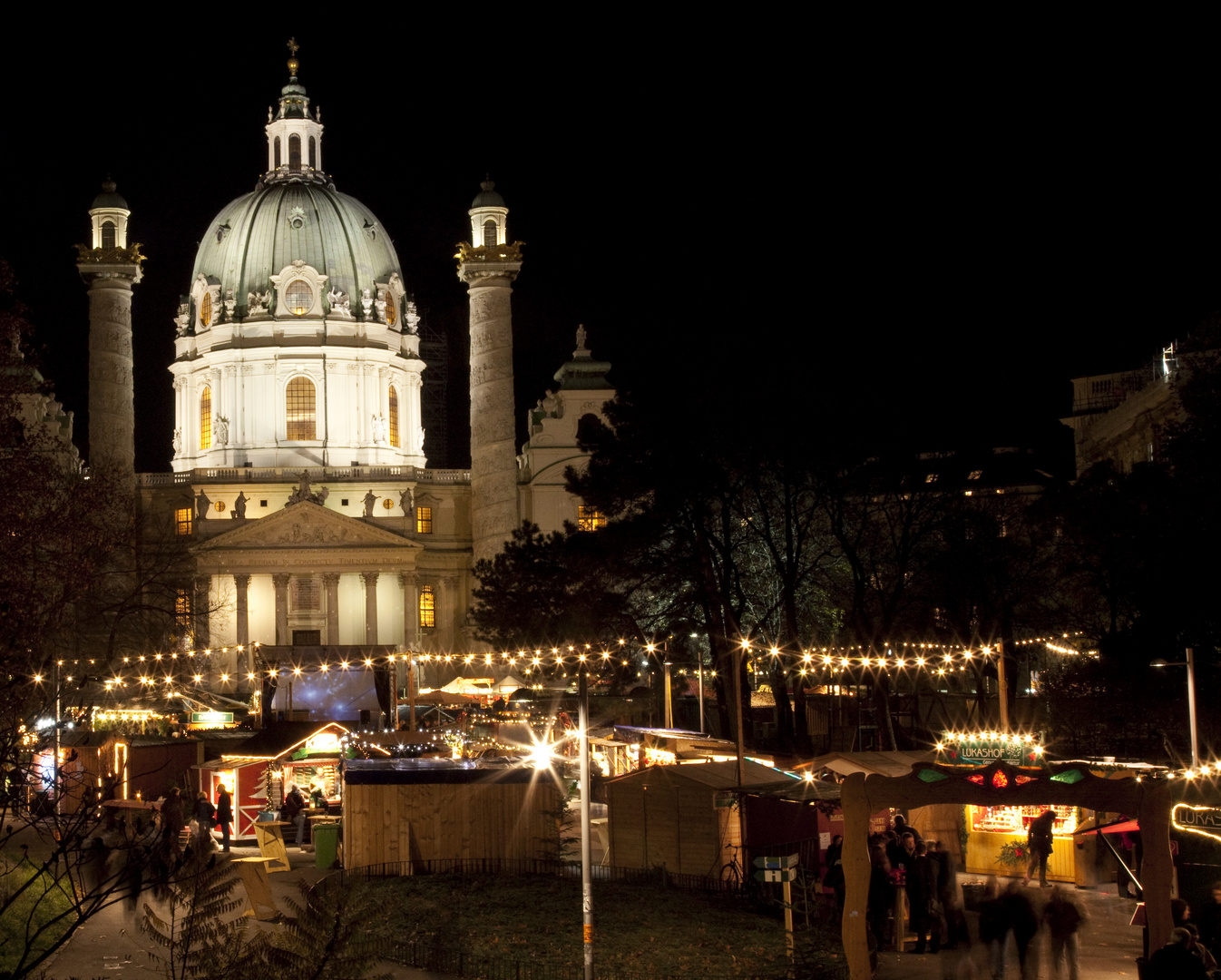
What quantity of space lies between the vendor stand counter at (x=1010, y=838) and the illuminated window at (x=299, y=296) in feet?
232

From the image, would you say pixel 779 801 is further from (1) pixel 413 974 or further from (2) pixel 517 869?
(1) pixel 413 974

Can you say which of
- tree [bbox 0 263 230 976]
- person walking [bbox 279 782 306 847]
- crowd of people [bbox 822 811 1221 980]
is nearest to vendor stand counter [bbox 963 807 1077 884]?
crowd of people [bbox 822 811 1221 980]

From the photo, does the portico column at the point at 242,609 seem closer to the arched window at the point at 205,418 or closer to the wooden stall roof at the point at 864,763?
the arched window at the point at 205,418

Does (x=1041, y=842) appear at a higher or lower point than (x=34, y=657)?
lower

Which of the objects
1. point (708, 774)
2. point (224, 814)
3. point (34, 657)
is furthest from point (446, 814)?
point (34, 657)

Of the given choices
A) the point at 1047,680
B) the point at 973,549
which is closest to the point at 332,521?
the point at 973,549

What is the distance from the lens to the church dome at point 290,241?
9162cm

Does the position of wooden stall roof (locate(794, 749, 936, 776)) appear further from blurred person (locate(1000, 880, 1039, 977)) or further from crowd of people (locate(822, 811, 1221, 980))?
blurred person (locate(1000, 880, 1039, 977))

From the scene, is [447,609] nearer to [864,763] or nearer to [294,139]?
[294,139]

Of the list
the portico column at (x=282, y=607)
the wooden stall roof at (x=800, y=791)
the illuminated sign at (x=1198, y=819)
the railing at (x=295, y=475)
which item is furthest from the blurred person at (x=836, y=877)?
the railing at (x=295, y=475)

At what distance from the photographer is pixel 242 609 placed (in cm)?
7956

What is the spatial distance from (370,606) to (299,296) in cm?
1990

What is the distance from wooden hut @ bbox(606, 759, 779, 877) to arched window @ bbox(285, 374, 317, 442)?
218ft

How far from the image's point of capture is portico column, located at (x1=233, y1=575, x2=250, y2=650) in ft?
261
